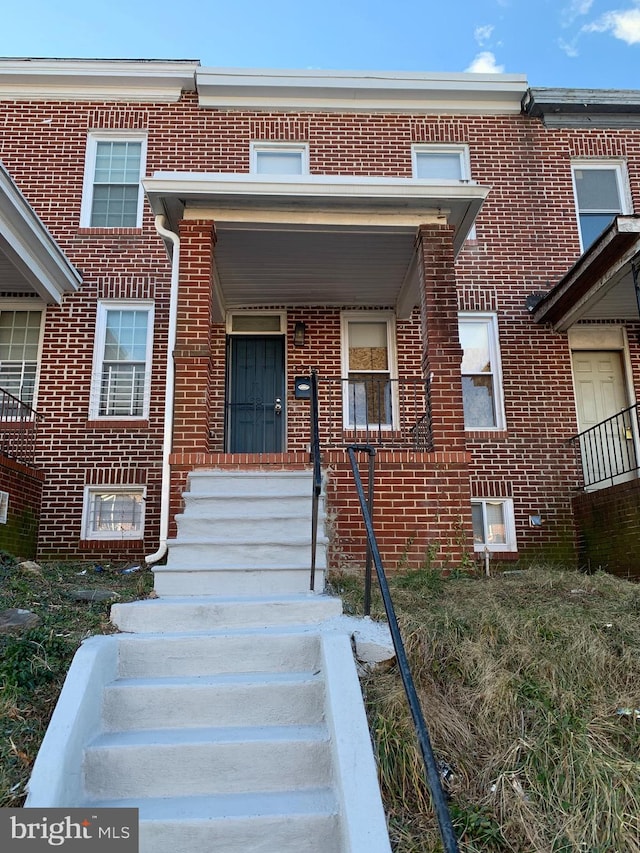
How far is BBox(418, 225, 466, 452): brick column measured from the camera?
605 centimetres

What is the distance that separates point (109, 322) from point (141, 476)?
2.22 meters

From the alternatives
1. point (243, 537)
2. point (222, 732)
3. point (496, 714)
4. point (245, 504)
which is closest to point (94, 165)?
point (245, 504)

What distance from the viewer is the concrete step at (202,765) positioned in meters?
2.83

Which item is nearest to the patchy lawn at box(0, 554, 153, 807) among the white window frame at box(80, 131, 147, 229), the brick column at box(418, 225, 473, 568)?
the brick column at box(418, 225, 473, 568)

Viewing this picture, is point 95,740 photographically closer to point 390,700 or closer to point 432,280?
point 390,700

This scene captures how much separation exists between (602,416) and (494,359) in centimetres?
168

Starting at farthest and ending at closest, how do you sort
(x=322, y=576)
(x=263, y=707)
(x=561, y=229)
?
(x=561, y=229)
(x=322, y=576)
(x=263, y=707)

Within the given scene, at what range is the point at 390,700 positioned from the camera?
3.15 m

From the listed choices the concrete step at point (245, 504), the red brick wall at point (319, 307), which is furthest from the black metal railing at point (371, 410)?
the concrete step at point (245, 504)

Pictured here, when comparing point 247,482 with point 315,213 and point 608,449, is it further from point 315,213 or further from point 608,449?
point 608,449

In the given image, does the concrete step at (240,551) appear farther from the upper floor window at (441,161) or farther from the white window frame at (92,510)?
the upper floor window at (441,161)

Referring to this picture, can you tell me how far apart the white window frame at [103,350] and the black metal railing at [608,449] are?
5565 millimetres

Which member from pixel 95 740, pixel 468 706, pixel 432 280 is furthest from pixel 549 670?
pixel 432 280

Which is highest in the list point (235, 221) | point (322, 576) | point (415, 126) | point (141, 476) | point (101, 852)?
point (415, 126)
